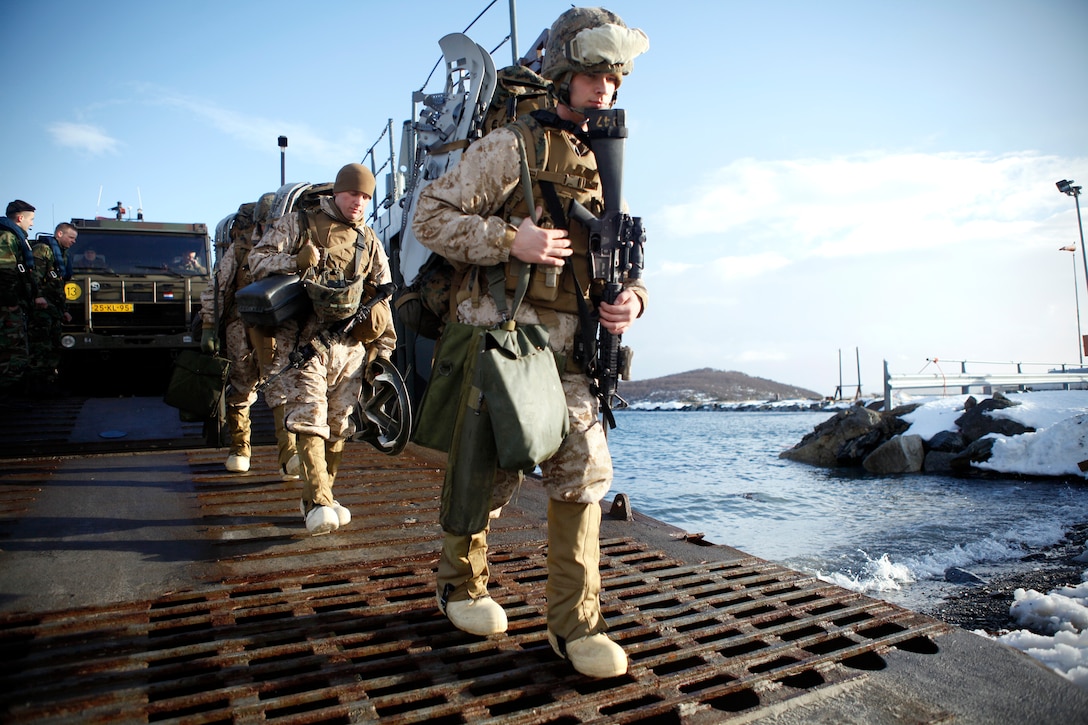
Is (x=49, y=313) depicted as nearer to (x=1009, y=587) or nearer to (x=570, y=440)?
(x=570, y=440)

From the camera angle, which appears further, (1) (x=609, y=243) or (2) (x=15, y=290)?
(2) (x=15, y=290)

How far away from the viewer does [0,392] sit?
803 centimetres

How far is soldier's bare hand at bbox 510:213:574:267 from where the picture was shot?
7.36ft

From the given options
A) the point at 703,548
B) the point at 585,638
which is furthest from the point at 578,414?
the point at 703,548

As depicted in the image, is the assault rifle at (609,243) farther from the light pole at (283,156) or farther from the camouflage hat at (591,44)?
the light pole at (283,156)

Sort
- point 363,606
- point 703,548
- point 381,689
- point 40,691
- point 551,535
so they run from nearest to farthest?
1. point 40,691
2. point 381,689
3. point 551,535
4. point 363,606
5. point 703,548

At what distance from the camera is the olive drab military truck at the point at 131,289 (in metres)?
9.13

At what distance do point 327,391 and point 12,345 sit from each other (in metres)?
5.94

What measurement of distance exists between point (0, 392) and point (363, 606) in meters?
7.67

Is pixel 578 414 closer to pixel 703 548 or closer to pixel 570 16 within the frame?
pixel 570 16

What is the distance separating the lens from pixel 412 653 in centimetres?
230

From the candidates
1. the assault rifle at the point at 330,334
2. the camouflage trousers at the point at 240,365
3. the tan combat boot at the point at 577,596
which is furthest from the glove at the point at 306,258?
the tan combat boot at the point at 577,596

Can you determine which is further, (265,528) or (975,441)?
(975,441)

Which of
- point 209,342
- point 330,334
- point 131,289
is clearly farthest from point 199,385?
point 131,289
